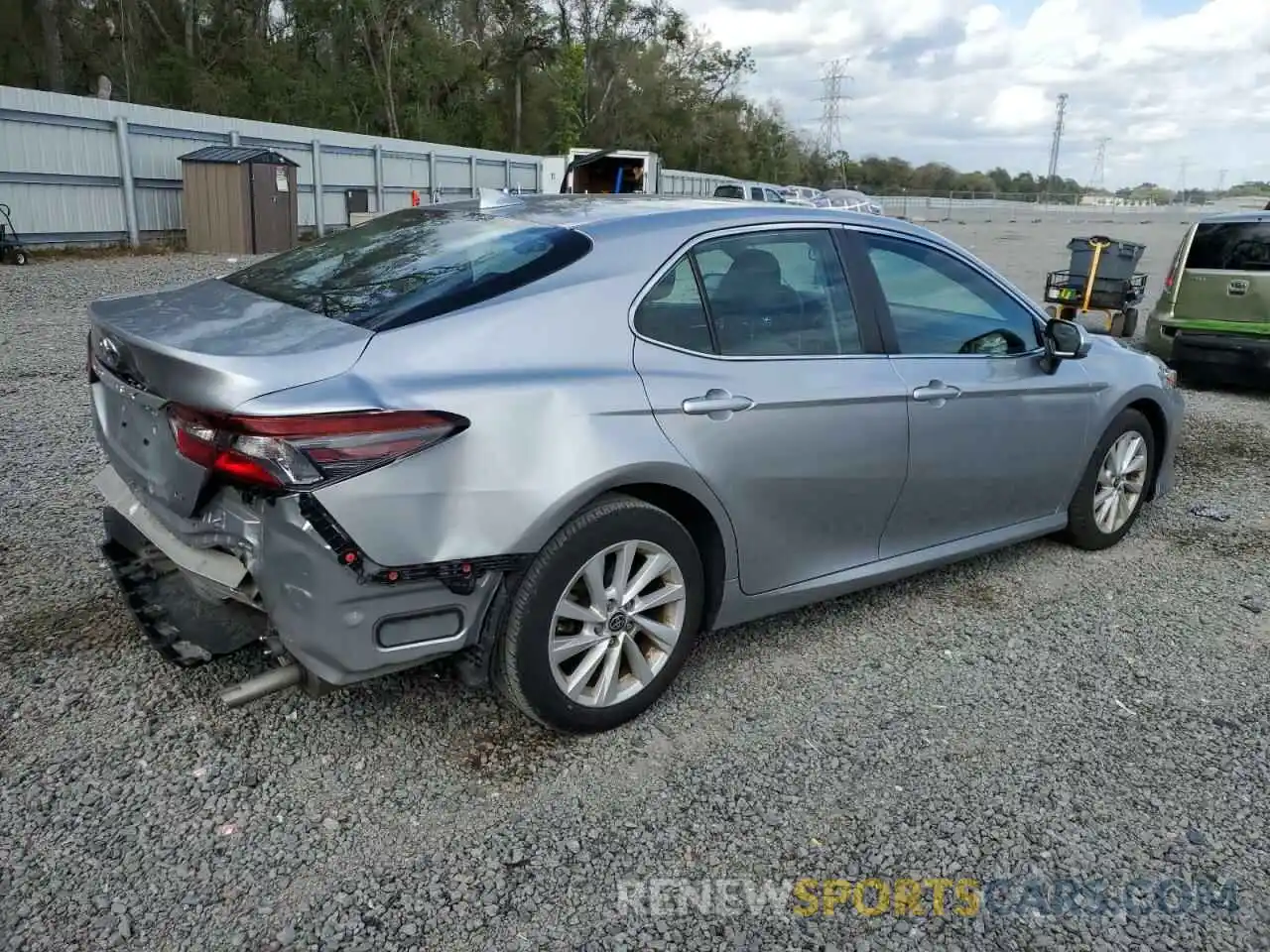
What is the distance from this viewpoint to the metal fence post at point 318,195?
22.0m

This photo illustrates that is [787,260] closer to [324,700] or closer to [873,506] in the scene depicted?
[873,506]

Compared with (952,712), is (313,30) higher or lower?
higher

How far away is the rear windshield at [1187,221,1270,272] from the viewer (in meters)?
8.80

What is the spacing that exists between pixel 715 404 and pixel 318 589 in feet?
4.25

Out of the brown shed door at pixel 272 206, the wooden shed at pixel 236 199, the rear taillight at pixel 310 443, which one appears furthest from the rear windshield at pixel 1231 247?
the wooden shed at pixel 236 199

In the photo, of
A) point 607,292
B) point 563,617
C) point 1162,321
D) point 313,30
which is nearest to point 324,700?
point 563,617

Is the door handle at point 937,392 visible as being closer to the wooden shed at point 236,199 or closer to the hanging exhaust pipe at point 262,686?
the hanging exhaust pipe at point 262,686

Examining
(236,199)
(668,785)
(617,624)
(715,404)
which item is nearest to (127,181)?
(236,199)

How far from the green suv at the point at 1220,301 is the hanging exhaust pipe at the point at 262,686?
867cm

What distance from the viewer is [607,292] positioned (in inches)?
119

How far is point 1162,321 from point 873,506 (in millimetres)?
7119

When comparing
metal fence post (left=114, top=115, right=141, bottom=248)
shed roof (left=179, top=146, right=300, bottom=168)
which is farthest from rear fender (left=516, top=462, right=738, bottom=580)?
metal fence post (left=114, top=115, right=141, bottom=248)

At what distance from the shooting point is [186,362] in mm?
2615

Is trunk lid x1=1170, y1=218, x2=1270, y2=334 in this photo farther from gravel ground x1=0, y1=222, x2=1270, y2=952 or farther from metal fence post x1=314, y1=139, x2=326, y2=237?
metal fence post x1=314, y1=139, x2=326, y2=237
